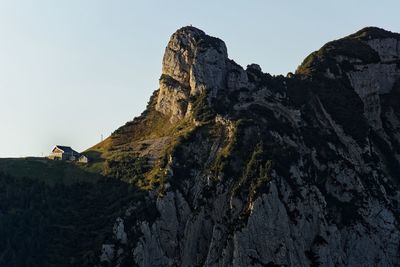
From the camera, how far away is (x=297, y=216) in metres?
152

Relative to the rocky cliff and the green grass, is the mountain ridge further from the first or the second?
the green grass

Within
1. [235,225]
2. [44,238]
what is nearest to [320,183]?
[235,225]

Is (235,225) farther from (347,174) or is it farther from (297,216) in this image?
(347,174)

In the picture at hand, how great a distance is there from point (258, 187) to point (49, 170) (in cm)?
6285

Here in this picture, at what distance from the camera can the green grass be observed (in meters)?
182

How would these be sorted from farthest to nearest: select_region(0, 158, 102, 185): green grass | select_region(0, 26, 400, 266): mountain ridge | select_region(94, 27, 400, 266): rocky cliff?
select_region(0, 158, 102, 185): green grass < select_region(0, 26, 400, 266): mountain ridge < select_region(94, 27, 400, 266): rocky cliff

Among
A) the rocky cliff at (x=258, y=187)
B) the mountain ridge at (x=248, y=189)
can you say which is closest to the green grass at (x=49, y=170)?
the mountain ridge at (x=248, y=189)

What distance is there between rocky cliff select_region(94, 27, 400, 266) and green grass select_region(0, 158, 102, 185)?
8.69 metres

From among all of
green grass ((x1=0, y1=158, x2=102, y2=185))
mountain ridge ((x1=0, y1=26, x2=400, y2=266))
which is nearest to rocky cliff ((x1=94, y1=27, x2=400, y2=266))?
mountain ridge ((x1=0, y1=26, x2=400, y2=266))

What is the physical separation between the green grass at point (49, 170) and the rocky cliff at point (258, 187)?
869cm

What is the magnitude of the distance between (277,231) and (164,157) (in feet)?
125

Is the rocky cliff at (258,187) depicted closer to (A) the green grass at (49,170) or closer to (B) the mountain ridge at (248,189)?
(B) the mountain ridge at (248,189)

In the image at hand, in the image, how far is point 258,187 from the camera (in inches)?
5945

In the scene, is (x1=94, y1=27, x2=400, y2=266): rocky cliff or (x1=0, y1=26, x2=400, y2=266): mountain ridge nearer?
(x1=94, y1=27, x2=400, y2=266): rocky cliff
